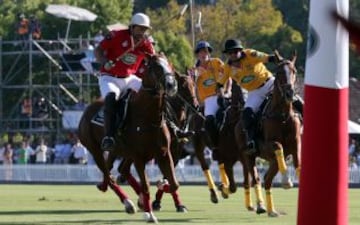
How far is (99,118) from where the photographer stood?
17.3m

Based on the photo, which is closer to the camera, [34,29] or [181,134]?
[181,134]

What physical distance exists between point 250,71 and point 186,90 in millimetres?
1474

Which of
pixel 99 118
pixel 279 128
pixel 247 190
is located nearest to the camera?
pixel 279 128

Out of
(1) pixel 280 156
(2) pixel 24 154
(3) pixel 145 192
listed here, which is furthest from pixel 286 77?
(2) pixel 24 154

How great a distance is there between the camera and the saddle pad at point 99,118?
17172 mm

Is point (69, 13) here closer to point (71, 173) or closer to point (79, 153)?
point (79, 153)

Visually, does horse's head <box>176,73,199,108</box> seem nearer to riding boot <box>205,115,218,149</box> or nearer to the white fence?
riding boot <box>205,115,218,149</box>

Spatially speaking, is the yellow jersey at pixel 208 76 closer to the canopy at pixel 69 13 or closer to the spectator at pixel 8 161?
the spectator at pixel 8 161

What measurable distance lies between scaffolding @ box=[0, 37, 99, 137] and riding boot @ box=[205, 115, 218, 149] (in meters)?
35.8

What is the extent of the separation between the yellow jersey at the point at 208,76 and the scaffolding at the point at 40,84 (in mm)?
35325

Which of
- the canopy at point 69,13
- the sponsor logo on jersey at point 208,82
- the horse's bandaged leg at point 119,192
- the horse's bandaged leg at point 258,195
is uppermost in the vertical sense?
the sponsor logo on jersey at point 208,82

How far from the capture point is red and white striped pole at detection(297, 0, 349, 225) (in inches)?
263

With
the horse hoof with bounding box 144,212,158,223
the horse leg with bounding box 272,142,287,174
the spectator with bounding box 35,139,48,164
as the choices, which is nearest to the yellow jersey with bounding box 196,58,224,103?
the horse leg with bounding box 272,142,287,174

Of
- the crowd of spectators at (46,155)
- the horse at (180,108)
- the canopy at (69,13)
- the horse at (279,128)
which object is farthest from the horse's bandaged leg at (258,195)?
the canopy at (69,13)
